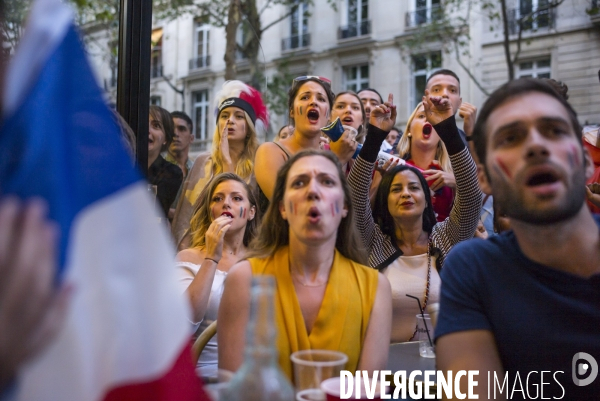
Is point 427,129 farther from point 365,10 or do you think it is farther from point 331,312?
point 365,10

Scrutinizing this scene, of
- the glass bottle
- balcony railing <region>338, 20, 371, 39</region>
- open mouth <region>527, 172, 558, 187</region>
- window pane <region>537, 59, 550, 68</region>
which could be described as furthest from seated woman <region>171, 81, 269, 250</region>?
balcony railing <region>338, 20, 371, 39</region>

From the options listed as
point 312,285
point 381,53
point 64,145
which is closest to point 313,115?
point 312,285

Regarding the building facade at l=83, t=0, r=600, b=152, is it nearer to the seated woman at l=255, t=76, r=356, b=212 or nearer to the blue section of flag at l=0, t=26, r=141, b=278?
the seated woman at l=255, t=76, r=356, b=212

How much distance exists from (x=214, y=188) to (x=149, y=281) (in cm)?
283

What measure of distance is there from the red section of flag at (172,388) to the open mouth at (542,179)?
1128 millimetres

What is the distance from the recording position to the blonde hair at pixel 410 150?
434 cm

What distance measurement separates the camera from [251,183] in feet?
14.7

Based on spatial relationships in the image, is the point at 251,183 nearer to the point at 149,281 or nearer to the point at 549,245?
the point at 549,245

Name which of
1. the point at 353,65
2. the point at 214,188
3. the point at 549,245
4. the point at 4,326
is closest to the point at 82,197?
the point at 4,326

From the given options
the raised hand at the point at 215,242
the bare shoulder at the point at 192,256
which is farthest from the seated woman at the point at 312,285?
the bare shoulder at the point at 192,256

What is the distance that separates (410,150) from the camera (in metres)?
4.56

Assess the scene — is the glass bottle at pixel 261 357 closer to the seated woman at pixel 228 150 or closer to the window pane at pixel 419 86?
the seated woman at pixel 228 150

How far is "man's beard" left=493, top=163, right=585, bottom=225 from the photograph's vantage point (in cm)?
175

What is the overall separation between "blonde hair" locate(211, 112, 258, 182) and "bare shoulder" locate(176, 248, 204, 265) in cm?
108
